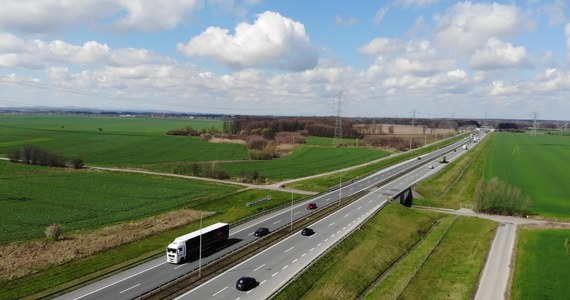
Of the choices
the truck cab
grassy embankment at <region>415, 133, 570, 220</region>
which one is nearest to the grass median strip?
the truck cab

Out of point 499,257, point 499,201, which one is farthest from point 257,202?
point 499,201

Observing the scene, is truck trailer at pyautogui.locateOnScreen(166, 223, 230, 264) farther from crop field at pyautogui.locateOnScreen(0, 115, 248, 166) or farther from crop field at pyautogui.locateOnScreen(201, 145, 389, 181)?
crop field at pyautogui.locateOnScreen(0, 115, 248, 166)

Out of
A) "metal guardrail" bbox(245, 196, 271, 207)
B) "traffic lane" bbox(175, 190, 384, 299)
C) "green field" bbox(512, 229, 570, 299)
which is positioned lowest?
"green field" bbox(512, 229, 570, 299)

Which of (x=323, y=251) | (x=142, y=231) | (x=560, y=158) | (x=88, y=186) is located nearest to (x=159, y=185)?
Result: (x=88, y=186)

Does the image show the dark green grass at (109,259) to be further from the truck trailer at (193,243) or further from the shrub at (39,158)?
the shrub at (39,158)

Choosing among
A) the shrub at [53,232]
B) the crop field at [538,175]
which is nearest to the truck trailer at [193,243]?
the shrub at [53,232]

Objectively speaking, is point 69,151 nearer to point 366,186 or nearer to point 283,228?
point 366,186
